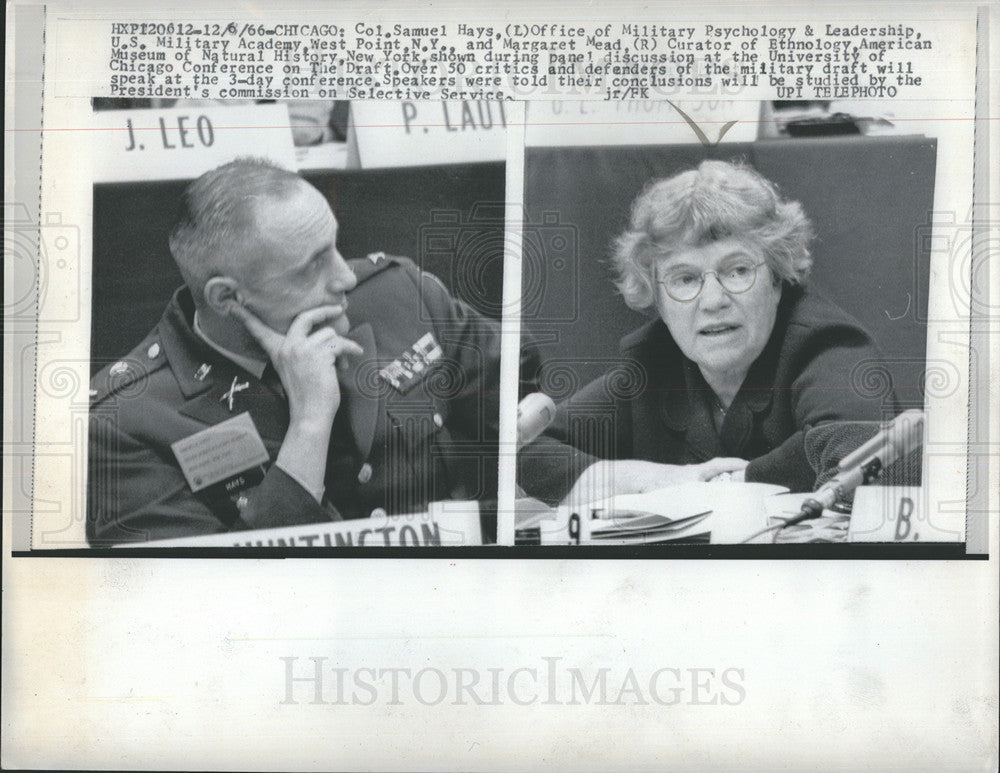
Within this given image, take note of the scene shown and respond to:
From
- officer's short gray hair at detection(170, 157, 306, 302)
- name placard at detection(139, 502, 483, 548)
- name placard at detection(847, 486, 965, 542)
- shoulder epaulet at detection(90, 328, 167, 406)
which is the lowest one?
name placard at detection(139, 502, 483, 548)

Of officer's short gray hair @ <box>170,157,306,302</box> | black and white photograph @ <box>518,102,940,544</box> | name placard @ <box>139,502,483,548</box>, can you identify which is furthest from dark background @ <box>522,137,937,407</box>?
officer's short gray hair @ <box>170,157,306,302</box>

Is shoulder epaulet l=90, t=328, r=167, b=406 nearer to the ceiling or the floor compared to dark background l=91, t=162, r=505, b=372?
nearer to the floor

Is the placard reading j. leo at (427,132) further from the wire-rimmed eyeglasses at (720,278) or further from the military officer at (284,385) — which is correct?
the wire-rimmed eyeglasses at (720,278)

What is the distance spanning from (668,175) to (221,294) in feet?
4.16

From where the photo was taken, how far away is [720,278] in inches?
104

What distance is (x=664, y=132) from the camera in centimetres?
263

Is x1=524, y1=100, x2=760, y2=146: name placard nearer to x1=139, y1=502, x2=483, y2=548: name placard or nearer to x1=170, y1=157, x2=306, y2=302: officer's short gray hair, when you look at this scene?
x1=170, y1=157, x2=306, y2=302: officer's short gray hair


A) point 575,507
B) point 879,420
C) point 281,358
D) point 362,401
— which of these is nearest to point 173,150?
point 281,358

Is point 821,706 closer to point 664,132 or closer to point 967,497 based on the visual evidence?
point 967,497

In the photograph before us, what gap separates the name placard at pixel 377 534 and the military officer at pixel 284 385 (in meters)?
0.03

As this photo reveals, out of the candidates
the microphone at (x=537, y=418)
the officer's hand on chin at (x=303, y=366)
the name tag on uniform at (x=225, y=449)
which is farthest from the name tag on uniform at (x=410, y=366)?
the name tag on uniform at (x=225, y=449)

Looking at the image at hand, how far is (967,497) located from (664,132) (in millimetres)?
1323

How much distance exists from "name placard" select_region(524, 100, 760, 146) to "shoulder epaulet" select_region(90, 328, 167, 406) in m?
1.19

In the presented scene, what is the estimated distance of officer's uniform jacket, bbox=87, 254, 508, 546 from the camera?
2.62m
